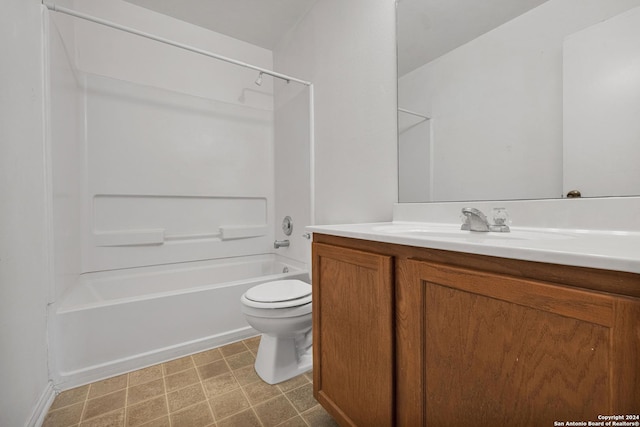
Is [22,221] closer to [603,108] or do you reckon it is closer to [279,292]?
[279,292]

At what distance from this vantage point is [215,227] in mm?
2301

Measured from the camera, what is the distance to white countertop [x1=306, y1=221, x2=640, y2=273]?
1.26 ft

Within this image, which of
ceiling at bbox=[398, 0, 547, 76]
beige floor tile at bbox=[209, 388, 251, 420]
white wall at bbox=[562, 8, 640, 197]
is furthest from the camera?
beige floor tile at bbox=[209, 388, 251, 420]

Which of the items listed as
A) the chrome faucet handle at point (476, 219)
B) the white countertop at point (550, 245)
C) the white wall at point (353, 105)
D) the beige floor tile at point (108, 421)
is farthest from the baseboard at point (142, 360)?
the chrome faucet handle at point (476, 219)

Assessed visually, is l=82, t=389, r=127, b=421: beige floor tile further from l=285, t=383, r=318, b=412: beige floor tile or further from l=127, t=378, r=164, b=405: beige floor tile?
l=285, t=383, r=318, b=412: beige floor tile

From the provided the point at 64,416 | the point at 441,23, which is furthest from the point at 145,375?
the point at 441,23

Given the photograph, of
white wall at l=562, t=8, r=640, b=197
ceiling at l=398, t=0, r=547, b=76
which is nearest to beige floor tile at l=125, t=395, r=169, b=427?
white wall at l=562, t=8, r=640, b=197

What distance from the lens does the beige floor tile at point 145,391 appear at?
1.18 metres

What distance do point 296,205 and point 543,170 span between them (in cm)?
166

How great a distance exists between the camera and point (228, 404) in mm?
1150

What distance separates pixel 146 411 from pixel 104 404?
0.22 m

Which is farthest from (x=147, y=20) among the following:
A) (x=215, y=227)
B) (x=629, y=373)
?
(x=629, y=373)

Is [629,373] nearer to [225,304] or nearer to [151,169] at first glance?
[225,304]

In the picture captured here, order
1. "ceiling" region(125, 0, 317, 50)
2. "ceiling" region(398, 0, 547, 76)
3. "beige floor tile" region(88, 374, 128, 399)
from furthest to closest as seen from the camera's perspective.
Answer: "ceiling" region(125, 0, 317, 50), "beige floor tile" region(88, 374, 128, 399), "ceiling" region(398, 0, 547, 76)
